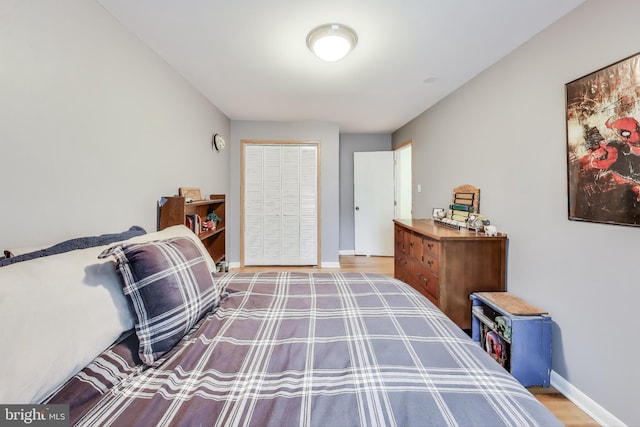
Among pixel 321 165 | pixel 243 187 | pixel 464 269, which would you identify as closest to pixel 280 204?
pixel 243 187

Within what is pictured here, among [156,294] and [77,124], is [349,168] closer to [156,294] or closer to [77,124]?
[77,124]

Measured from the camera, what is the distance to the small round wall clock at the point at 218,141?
11.0 feet

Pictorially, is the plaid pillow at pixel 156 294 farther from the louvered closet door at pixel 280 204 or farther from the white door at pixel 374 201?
the white door at pixel 374 201

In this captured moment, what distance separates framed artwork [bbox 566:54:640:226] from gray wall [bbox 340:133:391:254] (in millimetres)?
3521

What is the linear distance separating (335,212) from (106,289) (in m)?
3.46

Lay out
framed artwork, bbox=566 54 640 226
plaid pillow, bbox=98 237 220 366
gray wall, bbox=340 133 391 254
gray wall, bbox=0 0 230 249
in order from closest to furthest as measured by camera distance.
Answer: plaid pillow, bbox=98 237 220 366, gray wall, bbox=0 0 230 249, framed artwork, bbox=566 54 640 226, gray wall, bbox=340 133 391 254

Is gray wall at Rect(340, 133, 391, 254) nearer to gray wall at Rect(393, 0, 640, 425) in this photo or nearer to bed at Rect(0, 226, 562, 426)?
gray wall at Rect(393, 0, 640, 425)

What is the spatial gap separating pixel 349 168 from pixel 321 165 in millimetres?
1095

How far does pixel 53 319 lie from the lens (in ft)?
2.26

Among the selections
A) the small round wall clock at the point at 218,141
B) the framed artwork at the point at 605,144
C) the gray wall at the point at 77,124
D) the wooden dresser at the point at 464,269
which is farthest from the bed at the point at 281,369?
the small round wall clock at the point at 218,141

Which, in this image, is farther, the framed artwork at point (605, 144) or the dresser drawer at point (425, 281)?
the dresser drawer at point (425, 281)

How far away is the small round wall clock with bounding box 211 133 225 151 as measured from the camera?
334cm

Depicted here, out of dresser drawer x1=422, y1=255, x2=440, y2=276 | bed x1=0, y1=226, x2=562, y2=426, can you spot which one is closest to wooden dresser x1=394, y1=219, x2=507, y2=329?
dresser drawer x1=422, y1=255, x2=440, y2=276

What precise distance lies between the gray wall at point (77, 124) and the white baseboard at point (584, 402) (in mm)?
3062
